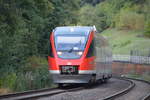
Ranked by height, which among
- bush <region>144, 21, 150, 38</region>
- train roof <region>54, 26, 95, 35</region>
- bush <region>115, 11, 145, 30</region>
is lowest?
train roof <region>54, 26, 95, 35</region>

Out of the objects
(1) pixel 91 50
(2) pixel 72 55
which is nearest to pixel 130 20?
(1) pixel 91 50

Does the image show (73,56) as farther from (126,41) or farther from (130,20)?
(130,20)

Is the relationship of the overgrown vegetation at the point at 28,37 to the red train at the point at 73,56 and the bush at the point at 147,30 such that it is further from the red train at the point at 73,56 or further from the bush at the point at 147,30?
the bush at the point at 147,30

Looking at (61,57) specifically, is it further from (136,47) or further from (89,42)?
(136,47)

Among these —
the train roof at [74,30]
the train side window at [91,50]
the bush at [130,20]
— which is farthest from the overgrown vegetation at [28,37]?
the bush at [130,20]

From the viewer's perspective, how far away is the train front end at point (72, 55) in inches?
1061

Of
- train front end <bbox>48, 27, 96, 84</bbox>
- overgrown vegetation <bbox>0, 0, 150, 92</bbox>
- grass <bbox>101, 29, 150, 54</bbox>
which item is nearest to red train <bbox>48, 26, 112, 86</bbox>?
train front end <bbox>48, 27, 96, 84</bbox>

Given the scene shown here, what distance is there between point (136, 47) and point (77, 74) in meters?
54.6

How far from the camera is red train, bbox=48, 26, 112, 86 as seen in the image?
27.0 metres

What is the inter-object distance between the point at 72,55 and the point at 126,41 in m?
62.3

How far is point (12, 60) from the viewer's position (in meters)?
31.8

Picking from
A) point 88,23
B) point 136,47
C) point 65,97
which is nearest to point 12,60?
point 65,97

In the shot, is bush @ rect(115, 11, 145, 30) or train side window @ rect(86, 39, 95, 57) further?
bush @ rect(115, 11, 145, 30)

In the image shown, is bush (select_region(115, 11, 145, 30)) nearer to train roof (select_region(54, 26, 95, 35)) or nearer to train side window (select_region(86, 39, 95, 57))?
train roof (select_region(54, 26, 95, 35))
